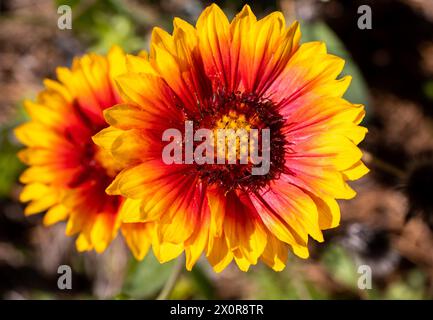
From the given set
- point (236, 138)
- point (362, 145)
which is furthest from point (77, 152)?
point (362, 145)

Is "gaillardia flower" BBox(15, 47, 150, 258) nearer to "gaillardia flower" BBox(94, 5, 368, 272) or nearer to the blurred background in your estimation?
"gaillardia flower" BBox(94, 5, 368, 272)

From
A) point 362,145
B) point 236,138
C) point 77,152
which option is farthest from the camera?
point 362,145

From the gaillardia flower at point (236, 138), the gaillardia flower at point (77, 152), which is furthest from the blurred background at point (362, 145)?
the gaillardia flower at point (236, 138)

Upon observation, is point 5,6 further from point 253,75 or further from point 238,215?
point 238,215

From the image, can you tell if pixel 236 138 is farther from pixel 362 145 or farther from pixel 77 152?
pixel 362 145

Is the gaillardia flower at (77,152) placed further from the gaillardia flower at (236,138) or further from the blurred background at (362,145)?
the blurred background at (362,145)
